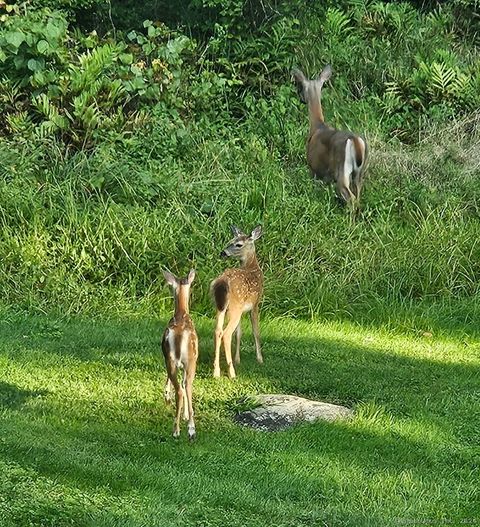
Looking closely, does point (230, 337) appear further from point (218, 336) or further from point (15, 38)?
point (15, 38)

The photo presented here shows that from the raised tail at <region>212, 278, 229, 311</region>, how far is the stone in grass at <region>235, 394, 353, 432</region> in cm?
82

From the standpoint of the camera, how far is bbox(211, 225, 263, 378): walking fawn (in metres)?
8.42

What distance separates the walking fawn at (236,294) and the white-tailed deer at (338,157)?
3.72 meters

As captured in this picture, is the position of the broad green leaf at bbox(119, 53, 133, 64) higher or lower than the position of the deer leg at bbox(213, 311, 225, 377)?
higher

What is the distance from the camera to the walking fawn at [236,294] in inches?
332

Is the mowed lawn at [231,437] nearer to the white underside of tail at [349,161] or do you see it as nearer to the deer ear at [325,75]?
the white underside of tail at [349,161]

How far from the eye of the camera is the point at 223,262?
10.9 m

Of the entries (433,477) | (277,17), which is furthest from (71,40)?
(433,477)

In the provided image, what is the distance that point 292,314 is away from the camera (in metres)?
10.7

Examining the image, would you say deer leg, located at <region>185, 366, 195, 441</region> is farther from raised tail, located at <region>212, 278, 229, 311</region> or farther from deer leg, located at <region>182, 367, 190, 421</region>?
raised tail, located at <region>212, 278, 229, 311</region>

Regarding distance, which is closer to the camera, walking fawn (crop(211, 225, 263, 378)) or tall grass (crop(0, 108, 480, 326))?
walking fawn (crop(211, 225, 263, 378))

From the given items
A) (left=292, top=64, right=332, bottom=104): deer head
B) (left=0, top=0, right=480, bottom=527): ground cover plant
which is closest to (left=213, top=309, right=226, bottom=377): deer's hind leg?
(left=0, top=0, right=480, bottom=527): ground cover plant

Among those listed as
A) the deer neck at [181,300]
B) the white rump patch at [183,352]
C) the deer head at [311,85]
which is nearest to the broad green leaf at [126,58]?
the deer head at [311,85]

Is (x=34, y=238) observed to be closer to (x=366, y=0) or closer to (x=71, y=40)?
(x=71, y=40)
